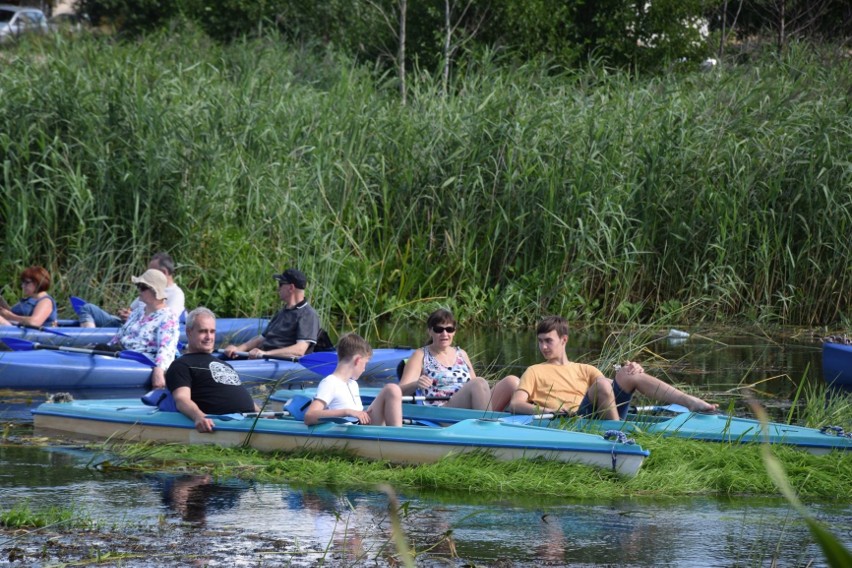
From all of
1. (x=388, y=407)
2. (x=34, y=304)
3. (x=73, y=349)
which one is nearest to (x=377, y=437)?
(x=388, y=407)

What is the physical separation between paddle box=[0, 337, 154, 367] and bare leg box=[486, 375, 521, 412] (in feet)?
10.8

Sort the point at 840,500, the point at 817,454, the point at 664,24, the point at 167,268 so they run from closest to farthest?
the point at 840,500 < the point at 817,454 < the point at 167,268 < the point at 664,24

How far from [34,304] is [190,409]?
396 cm

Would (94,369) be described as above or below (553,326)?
below

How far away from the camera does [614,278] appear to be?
12.9m

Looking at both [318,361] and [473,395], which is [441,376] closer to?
[473,395]

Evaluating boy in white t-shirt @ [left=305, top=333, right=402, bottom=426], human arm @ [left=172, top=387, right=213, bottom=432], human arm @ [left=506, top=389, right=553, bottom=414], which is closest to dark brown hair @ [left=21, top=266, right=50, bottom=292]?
human arm @ [left=172, top=387, right=213, bottom=432]

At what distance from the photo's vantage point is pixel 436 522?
5445 mm

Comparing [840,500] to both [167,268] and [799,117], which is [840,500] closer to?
[167,268]

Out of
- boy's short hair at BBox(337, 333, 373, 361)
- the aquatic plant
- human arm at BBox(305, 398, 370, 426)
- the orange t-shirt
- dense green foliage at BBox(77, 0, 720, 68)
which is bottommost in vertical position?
the aquatic plant

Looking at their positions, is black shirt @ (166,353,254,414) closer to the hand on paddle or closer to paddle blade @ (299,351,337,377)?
the hand on paddle

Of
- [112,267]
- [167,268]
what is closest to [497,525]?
[167,268]

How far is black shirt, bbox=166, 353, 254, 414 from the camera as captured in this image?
6.97 meters

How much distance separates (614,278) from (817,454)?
21.3 ft
